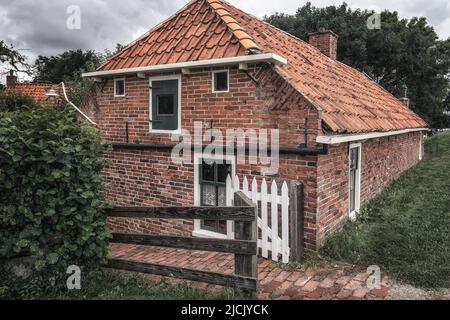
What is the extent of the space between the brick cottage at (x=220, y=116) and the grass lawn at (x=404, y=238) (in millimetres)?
364

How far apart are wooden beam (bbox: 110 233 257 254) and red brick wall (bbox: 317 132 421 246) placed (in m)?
2.01

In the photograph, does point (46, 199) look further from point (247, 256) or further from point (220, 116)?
point (220, 116)

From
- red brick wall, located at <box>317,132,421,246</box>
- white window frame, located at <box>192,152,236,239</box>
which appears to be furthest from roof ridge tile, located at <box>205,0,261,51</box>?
red brick wall, located at <box>317,132,421,246</box>

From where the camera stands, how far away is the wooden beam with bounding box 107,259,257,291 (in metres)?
4.06

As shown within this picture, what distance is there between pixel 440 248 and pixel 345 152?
A: 226 cm

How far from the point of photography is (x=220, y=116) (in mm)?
6602

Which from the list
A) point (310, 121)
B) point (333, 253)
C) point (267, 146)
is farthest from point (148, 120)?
point (333, 253)

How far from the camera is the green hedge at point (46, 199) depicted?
404 cm

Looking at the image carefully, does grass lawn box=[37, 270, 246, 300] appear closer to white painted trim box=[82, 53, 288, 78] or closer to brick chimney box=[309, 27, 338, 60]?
white painted trim box=[82, 53, 288, 78]

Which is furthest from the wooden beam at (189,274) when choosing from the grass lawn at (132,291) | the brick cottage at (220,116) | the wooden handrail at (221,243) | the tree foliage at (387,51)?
the tree foliage at (387,51)

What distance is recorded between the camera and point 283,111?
229 inches

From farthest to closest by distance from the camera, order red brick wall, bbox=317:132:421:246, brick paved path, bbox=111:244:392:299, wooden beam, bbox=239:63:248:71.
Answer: wooden beam, bbox=239:63:248:71, red brick wall, bbox=317:132:421:246, brick paved path, bbox=111:244:392:299

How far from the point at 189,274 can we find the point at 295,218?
6.65 ft
